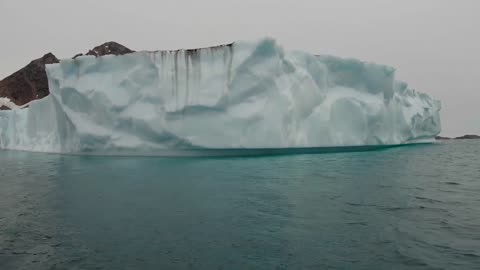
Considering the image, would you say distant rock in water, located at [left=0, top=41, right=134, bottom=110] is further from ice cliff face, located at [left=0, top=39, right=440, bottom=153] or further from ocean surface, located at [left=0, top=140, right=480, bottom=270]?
ocean surface, located at [left=0, top=140, right=480, bottom=270]

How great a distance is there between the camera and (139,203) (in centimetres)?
442

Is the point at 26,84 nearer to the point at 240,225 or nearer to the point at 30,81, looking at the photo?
the point at 30,81

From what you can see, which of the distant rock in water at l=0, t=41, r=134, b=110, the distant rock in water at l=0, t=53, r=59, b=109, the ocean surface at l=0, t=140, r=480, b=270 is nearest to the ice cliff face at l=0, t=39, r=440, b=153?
the ocean surface at l=0, t=140, r=480, b=270

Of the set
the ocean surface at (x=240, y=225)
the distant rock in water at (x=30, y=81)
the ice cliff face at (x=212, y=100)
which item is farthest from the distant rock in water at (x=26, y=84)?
the ocean surface at (x=240, y=225)

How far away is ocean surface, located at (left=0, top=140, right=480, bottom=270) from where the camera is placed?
258 centimetres

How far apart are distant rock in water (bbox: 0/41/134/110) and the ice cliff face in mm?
24286

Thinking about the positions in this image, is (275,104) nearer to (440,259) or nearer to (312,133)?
(312,133)

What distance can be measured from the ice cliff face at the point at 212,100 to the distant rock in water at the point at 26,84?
26.2 metres

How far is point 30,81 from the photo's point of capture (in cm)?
3616

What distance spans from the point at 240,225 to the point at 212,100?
322 inches

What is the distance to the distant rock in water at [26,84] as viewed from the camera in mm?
35500

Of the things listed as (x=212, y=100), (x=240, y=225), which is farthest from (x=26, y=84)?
(x=240, y=225)

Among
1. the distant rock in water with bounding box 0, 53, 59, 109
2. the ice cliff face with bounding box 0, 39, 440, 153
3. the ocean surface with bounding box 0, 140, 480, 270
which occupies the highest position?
the distant rock in water with bounding box 0, 53, 59, 109

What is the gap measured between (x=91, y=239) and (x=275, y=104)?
9.09 metres
